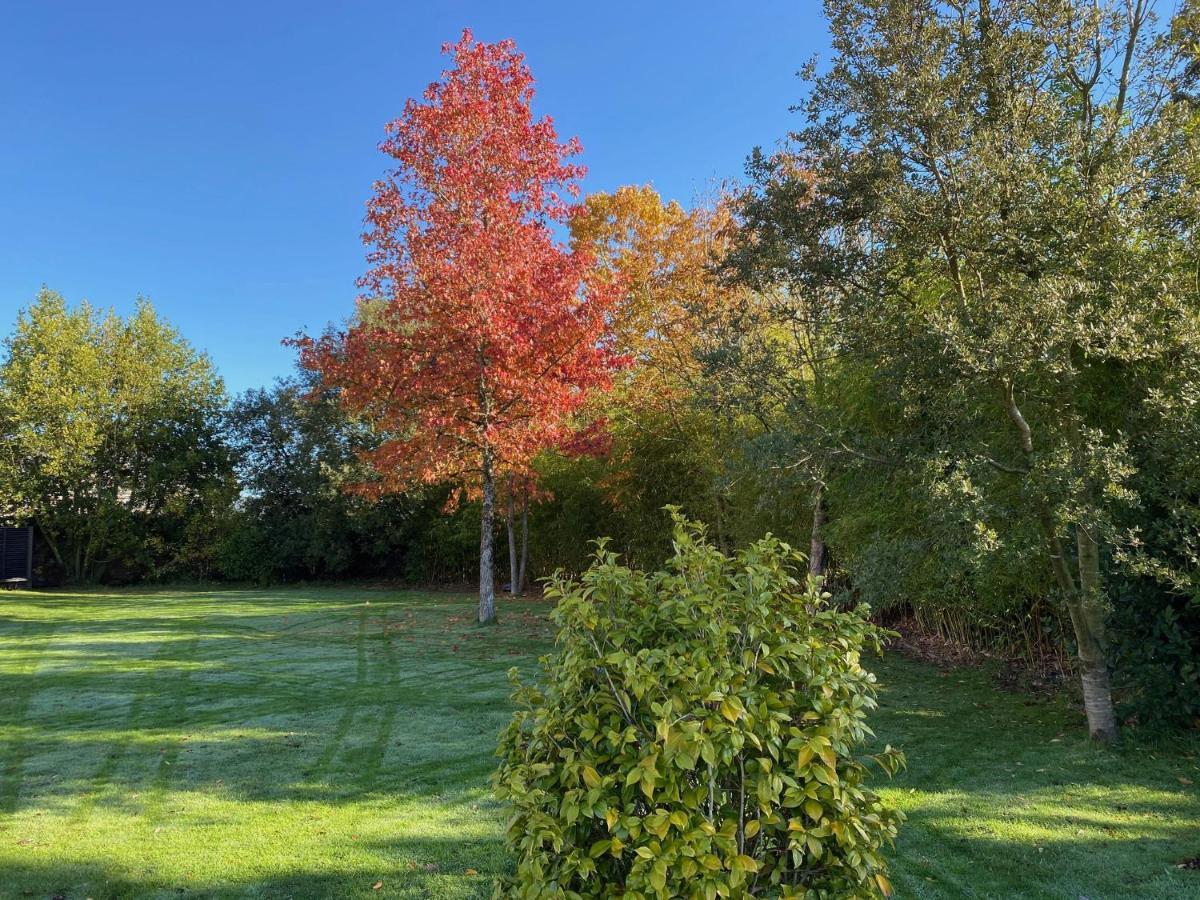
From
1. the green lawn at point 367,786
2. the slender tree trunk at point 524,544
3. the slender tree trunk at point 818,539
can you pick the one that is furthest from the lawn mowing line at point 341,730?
the slender tree trunk at point 524,544

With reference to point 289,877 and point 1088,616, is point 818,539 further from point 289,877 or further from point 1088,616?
point 289,877

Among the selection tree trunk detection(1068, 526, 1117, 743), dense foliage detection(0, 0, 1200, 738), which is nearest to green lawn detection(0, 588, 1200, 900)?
tree trunk detection(1068, 526, 1117, 743)

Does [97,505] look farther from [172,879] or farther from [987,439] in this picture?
[987,439]

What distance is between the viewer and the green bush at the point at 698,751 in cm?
154

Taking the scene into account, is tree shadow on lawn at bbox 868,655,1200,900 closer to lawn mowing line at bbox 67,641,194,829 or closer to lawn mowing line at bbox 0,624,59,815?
lawn mowing line at bbox 67,641,194,829

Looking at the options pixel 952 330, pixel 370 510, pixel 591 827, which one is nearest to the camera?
pixel 591 827

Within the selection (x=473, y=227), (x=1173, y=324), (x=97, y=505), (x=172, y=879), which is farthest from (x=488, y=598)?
(x=97, y=505)

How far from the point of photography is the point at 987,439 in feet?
16.2

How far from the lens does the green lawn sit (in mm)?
2822

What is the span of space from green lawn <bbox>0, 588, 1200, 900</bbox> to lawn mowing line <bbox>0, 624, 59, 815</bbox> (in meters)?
0.02

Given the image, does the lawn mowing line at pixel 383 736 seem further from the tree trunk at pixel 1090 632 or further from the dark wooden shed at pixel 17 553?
the dark wooden shed at pixel 17 553

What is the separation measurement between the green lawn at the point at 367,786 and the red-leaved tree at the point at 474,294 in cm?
363

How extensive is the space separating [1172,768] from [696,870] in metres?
4.15

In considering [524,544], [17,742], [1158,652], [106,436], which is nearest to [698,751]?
[1158,652]
